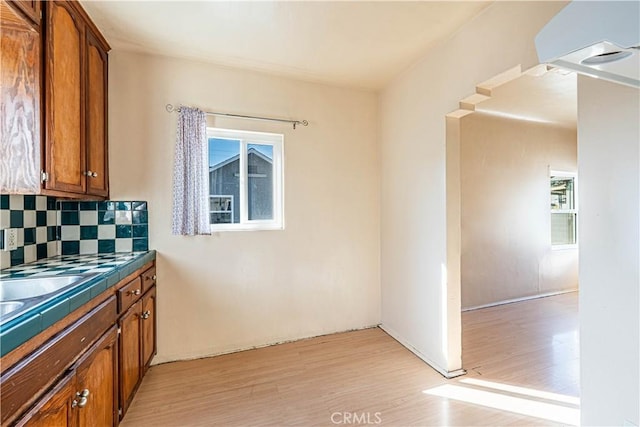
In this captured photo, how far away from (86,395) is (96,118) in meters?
1.79

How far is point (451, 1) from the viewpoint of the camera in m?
1.69

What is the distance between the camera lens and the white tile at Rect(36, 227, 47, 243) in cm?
190

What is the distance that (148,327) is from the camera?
209 centimetres

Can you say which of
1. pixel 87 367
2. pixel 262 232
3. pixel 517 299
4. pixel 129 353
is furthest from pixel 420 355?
pixel 517 299

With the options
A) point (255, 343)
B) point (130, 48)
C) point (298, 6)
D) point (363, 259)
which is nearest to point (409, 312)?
point (363, 259)

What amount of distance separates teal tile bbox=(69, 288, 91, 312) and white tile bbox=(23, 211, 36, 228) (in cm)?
112

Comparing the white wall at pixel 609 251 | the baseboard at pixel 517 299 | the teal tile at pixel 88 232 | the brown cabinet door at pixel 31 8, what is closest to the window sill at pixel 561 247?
the baseboard at pixel 517 299

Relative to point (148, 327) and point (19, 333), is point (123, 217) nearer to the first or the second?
point (148, 327)

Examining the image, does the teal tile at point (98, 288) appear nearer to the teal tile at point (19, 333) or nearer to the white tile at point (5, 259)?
the teal tile at point (19, 333)

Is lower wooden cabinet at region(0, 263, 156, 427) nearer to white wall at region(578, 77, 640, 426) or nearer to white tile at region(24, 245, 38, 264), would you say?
white tile at region(24, 245, 38, 264)

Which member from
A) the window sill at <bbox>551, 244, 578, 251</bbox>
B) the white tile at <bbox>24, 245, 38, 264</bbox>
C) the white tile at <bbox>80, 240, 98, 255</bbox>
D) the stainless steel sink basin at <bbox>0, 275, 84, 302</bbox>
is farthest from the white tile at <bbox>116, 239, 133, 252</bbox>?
the window sill at <bbox>551, 244, 578, 251</bbox>

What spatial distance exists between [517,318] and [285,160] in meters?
3.20

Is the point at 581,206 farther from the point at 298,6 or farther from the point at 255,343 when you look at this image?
the point at 255,343

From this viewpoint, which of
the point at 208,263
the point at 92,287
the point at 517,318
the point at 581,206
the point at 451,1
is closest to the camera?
the point at 92,287
